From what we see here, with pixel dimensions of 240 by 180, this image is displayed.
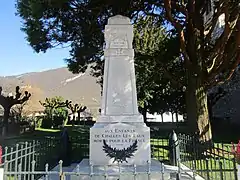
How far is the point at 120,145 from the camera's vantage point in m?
6.96

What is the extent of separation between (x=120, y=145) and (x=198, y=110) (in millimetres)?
4422

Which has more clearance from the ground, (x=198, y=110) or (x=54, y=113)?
(x=54, y=113)

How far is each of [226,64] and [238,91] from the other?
1508 cm

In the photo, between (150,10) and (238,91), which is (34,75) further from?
(150,10)

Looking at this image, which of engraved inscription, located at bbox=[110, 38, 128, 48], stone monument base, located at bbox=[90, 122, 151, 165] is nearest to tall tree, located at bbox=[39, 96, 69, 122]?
engraved inscription, located at bbox=[110, 38, 128, 48]

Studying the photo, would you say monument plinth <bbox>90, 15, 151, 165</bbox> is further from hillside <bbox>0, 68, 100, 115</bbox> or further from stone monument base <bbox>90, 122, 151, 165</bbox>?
hillside <bbox>0, 68, 100, 115</bbox>

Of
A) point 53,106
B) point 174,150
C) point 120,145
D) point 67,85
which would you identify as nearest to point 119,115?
point 120,145

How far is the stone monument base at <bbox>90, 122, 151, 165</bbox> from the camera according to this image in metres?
6.93

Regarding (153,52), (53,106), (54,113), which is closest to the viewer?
(153,52)

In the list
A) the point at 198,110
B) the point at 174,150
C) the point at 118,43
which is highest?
the point at 118,43

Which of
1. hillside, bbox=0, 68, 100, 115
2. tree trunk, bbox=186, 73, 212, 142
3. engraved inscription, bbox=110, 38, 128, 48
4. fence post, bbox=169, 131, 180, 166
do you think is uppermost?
hillside, bbox=0, 68, 100, 115

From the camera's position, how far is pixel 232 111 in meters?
25.5

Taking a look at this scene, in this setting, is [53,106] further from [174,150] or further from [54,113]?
[174,150]

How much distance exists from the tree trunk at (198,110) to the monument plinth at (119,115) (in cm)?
370
